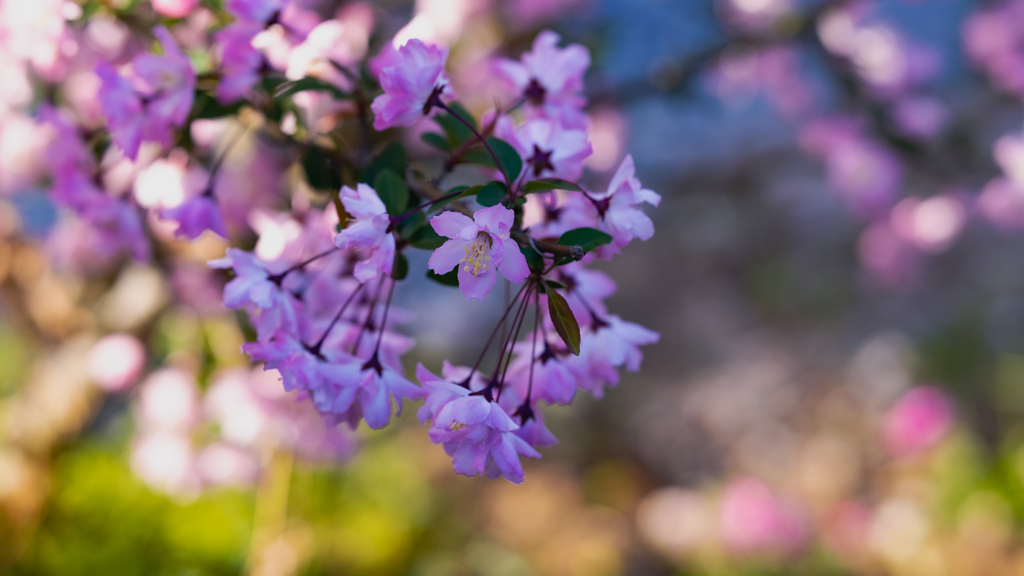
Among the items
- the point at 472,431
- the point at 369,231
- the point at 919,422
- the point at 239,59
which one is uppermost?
the point at 919,422

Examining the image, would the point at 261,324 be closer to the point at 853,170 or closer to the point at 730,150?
the point at 853,170

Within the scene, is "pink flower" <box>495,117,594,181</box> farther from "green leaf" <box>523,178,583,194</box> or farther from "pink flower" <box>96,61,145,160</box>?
"pink flower" <box>96,61,145,160</box>

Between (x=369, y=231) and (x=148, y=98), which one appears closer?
(x=369, y=231)

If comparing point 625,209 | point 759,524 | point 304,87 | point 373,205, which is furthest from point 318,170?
point 759,524

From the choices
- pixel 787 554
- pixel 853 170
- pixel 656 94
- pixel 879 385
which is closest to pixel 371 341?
pixel 656 94

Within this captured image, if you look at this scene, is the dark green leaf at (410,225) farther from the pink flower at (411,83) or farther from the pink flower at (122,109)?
the pink flower at (122,109)

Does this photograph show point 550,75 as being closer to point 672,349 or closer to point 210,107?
point 210,107

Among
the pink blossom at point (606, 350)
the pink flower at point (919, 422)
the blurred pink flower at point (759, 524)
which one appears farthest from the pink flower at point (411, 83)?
the pink flower at point (919, 422)

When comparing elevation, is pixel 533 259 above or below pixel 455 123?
below
